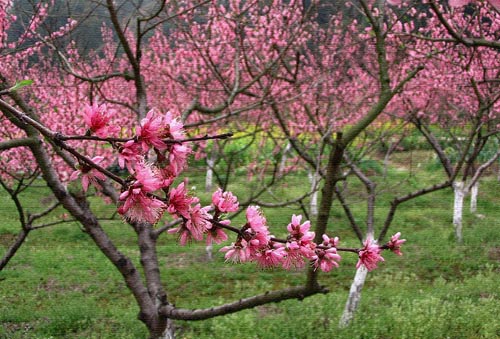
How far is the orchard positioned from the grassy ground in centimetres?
7

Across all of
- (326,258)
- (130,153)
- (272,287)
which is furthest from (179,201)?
(272,287)

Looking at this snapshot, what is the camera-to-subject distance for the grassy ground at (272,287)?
3.05 meters

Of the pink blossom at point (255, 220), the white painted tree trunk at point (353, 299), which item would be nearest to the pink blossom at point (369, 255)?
the pink blossom at point (255, 220)

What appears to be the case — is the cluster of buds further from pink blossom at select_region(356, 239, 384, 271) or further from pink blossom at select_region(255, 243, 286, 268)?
pink blossom at select_region(356, 239, 384, 271)

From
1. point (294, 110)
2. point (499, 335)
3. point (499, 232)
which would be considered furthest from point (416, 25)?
point (499, 335)

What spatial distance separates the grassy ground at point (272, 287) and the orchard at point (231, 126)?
0.07 metres

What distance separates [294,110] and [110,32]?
88.5 inches

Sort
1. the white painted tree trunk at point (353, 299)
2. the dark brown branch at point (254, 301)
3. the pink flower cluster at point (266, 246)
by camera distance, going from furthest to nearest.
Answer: the white painted tree trunk at point (353, 299) < the dark brown branch at point (254, 301) < the pink flower cluster at point (266, 246)

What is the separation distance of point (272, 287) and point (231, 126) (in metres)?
1.33

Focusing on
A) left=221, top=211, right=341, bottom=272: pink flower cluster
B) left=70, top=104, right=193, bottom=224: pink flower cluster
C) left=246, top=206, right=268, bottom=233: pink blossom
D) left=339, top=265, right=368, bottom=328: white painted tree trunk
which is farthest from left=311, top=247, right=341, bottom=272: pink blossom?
left=339, top=265, right=368, bottom=328: white painted tree trunk

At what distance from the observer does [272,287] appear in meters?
4.01

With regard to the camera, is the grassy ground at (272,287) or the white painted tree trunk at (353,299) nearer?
the white painted tree trunk at (353,299)

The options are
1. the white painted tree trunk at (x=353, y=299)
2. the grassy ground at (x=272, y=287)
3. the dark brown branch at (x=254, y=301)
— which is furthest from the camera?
the grassy ground at (x=272, y=287)

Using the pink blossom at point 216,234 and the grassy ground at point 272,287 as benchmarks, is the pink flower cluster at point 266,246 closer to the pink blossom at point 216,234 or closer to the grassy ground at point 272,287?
the pink blossom at point 216,234
